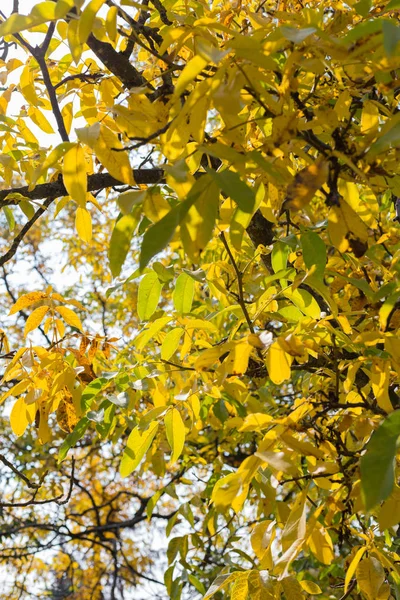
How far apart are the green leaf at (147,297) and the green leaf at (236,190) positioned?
731 millimetres

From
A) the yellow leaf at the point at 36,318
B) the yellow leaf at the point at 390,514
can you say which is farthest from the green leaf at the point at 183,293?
the yellow leaf at the point at 390,514

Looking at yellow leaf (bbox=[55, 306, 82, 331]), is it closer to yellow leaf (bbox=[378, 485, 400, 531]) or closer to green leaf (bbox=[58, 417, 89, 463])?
green leaf (bbox=[58, 417, 89, 463])

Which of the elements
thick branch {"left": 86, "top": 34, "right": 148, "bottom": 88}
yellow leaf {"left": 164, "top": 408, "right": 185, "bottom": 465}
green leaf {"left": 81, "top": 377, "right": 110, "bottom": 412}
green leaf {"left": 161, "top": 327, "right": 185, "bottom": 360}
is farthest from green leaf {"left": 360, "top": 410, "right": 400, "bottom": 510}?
thick branch {"left": 86, "top": 34, "right": 148, "bottom": 88}

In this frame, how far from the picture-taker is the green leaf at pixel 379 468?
0.71 m

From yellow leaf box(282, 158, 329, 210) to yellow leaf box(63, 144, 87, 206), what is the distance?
0.35 metres

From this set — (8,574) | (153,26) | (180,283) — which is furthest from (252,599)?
(8,574)

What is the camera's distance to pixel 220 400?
76.6 inches

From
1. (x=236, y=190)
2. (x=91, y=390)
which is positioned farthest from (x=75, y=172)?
(x=91, y=390)

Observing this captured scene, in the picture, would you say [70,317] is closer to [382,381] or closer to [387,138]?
[382,381]

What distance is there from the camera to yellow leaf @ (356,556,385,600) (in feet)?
3.83

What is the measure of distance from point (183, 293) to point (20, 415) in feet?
1.69

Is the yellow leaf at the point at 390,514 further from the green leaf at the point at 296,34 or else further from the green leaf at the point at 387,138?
the green leaf at the point at 296,34

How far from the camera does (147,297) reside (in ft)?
4.99

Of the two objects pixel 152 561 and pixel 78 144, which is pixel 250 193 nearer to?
pixel 78 144
